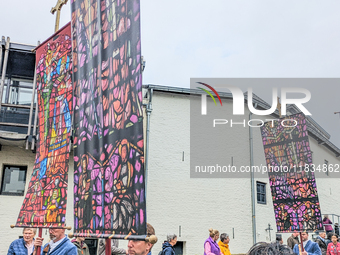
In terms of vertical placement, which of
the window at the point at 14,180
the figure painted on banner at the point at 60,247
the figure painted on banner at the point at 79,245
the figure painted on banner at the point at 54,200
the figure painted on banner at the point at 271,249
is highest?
the window at the point at 14,180

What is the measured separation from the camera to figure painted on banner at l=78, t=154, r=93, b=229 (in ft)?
12.5

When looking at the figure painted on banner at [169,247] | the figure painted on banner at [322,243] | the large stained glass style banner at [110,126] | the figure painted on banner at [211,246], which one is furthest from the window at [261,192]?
the large stained glass style banner at [110,126]

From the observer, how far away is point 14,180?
43.1ft

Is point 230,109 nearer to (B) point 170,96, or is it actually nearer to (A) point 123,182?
(B) point 170,96

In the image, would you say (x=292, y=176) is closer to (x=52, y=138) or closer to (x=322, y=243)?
(x=322, y=243)

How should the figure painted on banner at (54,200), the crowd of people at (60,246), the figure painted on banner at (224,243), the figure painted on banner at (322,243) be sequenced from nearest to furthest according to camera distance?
the crowd of people at (60,246) < the figure painted on banner at (54,200) < the figure painted on banner at (224,243) < the figure painted on banner at (322,243)

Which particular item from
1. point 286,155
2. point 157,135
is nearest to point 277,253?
point 286,155

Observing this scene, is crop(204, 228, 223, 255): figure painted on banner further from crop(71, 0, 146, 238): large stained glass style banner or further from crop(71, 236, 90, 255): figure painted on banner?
crop(71, 0, 146, 238): large stained glass style banner

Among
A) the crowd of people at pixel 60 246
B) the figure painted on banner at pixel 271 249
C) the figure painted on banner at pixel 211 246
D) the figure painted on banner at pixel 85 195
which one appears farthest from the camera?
the figure painted on banner at pixel 211 246

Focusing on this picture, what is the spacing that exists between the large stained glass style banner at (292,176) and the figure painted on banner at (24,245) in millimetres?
5436

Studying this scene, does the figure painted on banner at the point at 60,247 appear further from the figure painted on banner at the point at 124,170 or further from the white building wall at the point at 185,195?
the white building wall at the point at 185,195

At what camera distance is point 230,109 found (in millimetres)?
18703

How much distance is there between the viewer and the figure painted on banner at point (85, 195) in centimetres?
382

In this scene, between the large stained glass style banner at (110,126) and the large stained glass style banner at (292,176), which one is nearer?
the large stained glass style banner at (110,126)
